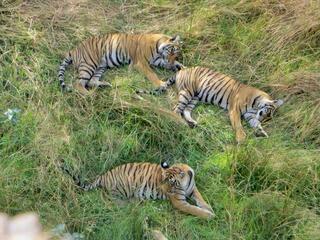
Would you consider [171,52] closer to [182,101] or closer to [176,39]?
[176,39]

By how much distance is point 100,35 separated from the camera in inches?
202

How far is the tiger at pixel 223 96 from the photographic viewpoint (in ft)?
14.3

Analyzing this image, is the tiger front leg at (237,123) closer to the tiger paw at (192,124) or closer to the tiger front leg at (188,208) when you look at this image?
the tiger paw at (192,124)

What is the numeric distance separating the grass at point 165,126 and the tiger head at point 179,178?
12 cm

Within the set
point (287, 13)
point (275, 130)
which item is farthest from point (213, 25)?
point (275, 130)

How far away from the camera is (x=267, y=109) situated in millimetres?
4336

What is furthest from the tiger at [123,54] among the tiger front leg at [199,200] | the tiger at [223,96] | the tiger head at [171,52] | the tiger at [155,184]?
the tiger front leg at [199,200]

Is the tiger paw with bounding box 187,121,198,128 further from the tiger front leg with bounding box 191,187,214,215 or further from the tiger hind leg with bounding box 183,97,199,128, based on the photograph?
the tiger front leg with bounding box 191,187,214,215

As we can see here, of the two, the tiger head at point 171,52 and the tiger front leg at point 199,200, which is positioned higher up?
the tiger head at point 171,52

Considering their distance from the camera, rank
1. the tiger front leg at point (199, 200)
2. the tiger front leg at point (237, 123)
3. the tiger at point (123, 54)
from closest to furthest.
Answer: the tiger front leg at point (199, 200) < the tiger front leg at point (237, 123) < the tiger at point (123, 54)

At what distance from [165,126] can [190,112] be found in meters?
0.40

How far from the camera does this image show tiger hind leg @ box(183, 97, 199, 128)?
4.37 meters

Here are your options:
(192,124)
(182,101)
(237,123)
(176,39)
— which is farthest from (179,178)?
(176,39)

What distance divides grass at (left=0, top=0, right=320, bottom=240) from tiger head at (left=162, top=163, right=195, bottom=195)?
12 cm
